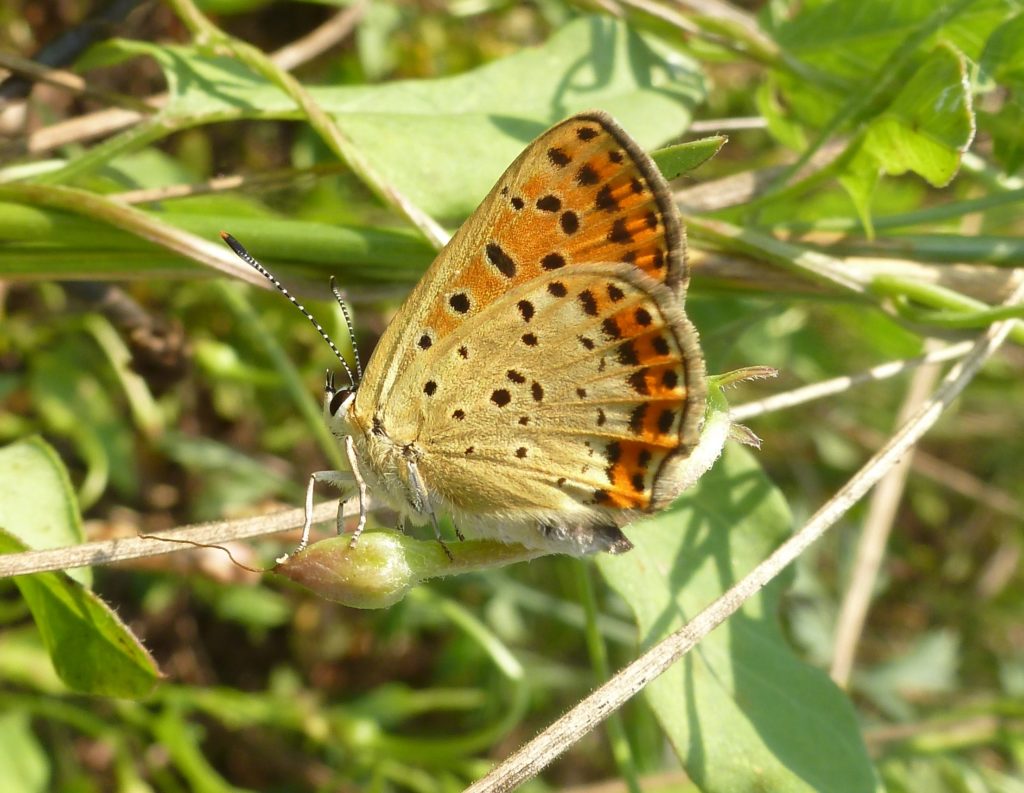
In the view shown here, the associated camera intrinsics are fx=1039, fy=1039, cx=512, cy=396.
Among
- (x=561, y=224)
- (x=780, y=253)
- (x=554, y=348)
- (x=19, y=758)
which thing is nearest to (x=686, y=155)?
(x=561, y=224)

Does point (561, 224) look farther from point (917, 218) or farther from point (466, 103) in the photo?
point (917, 218)

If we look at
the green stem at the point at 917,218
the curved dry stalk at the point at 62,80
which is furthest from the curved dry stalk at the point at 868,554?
the curved dry stalk at the point at 62,80

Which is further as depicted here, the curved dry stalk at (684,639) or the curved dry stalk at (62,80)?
the curved dry stalk at (62,80)

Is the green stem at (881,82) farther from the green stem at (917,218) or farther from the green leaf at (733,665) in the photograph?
the green leaf at (733,665)

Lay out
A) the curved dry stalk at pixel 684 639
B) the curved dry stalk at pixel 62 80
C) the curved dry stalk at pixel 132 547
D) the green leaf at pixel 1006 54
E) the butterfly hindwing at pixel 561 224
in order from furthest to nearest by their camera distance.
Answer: the curved dry stalk at pixel 62 80 < the green leaf at pixel 1006 54 < the butterfly hindwing at pixel 561 224 < the curved dry stalk at pixel 132 547 < the curved dry stalk at pixel 684 639

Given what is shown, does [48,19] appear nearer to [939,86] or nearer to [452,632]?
[452,632]

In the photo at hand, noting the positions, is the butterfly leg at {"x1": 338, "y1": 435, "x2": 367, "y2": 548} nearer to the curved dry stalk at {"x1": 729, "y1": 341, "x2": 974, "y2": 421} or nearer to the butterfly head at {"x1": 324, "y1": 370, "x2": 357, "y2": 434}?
the butterfly head at {"x1": 324, "y1": 370, "x2": 357, "y2": 434}

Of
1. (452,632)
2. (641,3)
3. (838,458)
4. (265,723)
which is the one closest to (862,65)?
(641,3)
